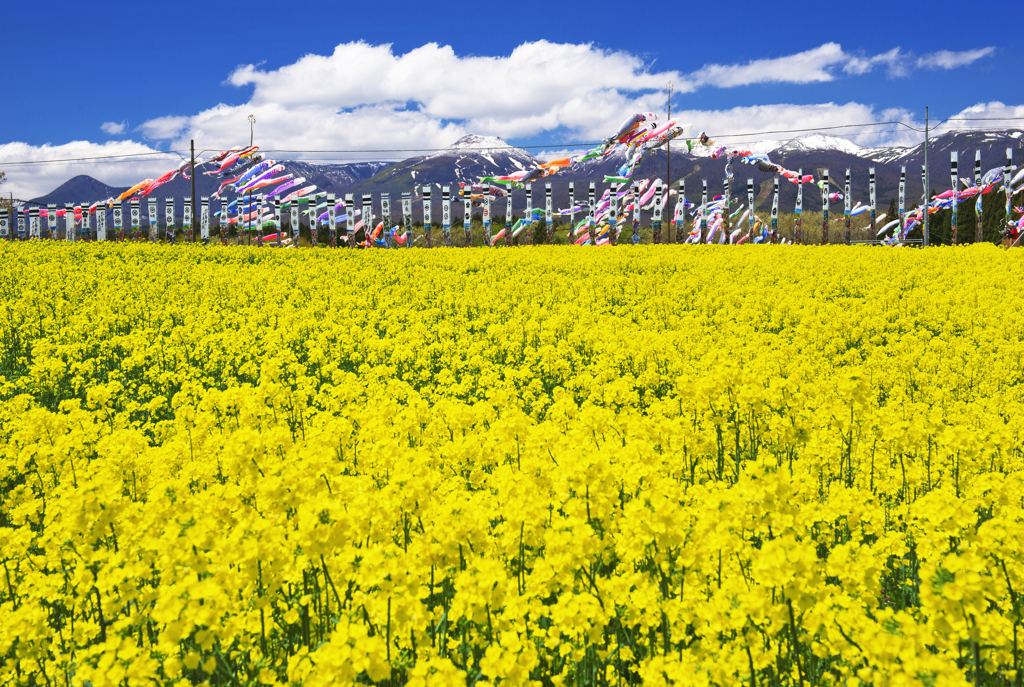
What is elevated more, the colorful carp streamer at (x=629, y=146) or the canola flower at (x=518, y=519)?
the colorful carp streamer at (x=629, y=146)

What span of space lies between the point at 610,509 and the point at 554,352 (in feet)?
23.2

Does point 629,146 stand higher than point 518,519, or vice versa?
point 629,146

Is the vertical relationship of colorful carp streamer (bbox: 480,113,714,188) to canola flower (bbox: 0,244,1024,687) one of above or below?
above

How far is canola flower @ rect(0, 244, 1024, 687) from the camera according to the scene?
8.66 feet

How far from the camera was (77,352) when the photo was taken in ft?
36.1

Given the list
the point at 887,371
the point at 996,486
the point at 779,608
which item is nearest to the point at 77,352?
the point at 779,608

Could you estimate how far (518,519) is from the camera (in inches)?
132

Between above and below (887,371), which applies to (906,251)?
above

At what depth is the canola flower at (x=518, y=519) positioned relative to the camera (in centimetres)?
264

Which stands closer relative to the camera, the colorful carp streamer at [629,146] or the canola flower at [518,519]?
the canola flower at [518,519]

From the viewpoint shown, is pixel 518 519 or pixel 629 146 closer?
pixel 518 519

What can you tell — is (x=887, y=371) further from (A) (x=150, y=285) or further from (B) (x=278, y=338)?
(A) (x=150, y=285)

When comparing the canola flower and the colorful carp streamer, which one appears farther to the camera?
Result: the colorful carp streamer

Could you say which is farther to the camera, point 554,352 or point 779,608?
point 554,352
